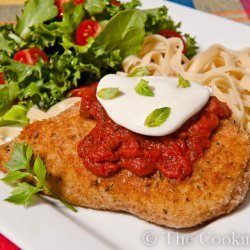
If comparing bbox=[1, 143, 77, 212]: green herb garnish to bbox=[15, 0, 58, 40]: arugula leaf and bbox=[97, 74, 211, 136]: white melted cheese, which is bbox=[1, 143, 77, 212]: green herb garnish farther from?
bbox=[15, 0, 58, 40]: arugula leaf

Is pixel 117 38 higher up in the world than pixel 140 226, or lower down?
higher up

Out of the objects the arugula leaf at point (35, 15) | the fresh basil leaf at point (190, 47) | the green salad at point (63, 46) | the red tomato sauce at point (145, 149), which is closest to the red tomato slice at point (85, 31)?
the green salad at point (63, 46)

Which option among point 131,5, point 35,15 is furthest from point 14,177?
point 131,5

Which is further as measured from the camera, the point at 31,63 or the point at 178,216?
the point at 31,63

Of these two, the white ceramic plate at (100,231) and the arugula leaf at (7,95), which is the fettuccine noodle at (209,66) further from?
the white ceramic plate at (100,231)

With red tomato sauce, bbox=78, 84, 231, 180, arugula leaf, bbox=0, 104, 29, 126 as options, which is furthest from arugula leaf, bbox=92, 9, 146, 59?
red tomato sauce, bbox=78, 84, 231, 180

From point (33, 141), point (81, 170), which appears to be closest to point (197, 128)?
point (81, 170)

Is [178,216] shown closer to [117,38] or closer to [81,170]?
[81,170]
